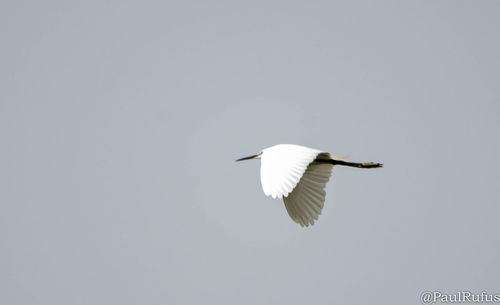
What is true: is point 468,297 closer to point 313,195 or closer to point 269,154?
point 313,195

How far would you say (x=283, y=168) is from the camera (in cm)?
714

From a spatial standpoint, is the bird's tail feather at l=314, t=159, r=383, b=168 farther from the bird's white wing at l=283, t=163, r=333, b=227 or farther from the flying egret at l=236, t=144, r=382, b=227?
the bird's white wing at l=283, t=163, r=333, b=227

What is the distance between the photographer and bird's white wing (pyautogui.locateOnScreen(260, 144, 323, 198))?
6863 millimetres

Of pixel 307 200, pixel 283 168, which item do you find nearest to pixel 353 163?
pixel 307 200

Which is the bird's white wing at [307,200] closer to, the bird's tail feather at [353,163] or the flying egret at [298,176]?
the flying egret at [298,176]

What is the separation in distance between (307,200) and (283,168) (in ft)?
3.61

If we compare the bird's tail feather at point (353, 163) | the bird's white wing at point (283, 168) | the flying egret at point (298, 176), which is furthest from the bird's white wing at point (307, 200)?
the bird's white wing at point (283, 168)

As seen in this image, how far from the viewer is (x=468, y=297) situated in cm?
873

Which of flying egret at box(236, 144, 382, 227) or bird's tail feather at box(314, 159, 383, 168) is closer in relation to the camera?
flying egret at box(236, 144, 382, 227)

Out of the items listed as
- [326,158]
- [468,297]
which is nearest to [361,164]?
[326,158]

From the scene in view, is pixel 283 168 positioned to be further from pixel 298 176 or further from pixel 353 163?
pixel 353 163

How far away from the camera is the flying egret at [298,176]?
274 inches

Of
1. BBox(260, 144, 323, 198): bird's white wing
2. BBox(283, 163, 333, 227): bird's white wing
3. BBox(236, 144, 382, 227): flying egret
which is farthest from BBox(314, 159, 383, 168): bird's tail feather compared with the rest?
BBox(260, 144, 323, 198): bird's white wing

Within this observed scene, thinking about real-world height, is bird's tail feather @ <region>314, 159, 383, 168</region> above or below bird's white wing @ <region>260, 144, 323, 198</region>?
above
